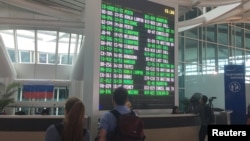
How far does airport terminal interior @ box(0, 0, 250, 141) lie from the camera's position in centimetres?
1692

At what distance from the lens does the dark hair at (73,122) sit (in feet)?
9.01

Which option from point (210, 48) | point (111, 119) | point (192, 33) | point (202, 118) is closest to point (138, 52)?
point (202, 118)

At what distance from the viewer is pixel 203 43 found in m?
21.9

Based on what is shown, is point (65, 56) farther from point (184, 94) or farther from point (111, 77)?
point (111, 77)

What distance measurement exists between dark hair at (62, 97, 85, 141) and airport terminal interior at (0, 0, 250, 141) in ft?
44.5

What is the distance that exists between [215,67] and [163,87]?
16.4 m

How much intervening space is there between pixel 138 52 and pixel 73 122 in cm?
376

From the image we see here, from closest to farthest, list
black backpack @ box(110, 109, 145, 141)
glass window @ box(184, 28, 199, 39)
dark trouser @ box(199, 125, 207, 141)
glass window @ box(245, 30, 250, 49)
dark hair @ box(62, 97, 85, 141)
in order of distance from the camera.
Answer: dark hair @ box(62, 97, 85, 141)
black backpack @ box(110, 109, 145, 141)
dark trouser @ box(199, 125, 207, 141)
glass window @ box(184, 28, 199, 39)
glass window @ box(245, 30, 250, 49)

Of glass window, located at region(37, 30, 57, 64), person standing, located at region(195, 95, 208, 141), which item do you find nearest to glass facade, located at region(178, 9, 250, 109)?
glass window, located at region(37, 30, 57, 64)

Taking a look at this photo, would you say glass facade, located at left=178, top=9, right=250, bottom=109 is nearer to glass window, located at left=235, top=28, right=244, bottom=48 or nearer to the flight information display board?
glass window, located at left=235, top=28, right=244, bottom=48

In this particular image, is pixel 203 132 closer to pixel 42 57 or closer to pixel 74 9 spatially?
pixel 74 9

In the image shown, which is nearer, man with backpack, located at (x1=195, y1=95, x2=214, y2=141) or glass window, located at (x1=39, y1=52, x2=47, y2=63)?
man with backpack, located at (x1=195, y1=95, x2=214, y2=141)

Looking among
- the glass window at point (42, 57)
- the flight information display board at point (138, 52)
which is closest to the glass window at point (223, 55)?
the glass window at point (42, 57)

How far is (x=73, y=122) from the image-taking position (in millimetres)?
2764
